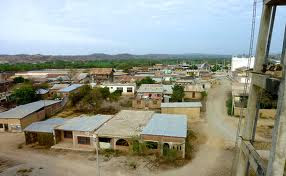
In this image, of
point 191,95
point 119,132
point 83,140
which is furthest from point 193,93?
point 83,140

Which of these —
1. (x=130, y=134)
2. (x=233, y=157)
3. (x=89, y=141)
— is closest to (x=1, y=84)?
(x=89, y=141)

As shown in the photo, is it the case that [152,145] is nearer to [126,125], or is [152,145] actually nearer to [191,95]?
[126,125]

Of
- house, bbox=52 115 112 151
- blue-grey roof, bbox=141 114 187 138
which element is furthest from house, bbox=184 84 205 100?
house, bbox=52 115 112 151

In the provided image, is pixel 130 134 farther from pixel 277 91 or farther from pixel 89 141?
pixel 277 91

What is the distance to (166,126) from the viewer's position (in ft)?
62.2

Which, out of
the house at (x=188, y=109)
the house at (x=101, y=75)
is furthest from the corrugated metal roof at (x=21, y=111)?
the house at (x=101, y=75)

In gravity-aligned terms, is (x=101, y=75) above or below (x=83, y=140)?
above

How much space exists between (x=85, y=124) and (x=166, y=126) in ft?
24.6

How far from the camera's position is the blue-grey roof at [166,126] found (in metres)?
17.4

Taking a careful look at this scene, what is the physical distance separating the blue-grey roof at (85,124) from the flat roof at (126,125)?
0.72 meters

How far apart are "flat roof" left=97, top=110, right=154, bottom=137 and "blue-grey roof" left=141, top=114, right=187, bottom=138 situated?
2.51 ft

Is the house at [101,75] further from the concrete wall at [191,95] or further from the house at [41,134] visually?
the house at [41,134]

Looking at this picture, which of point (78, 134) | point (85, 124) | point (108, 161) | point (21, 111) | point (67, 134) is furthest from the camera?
point (21, 111)

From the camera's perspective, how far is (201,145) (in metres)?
19.1
